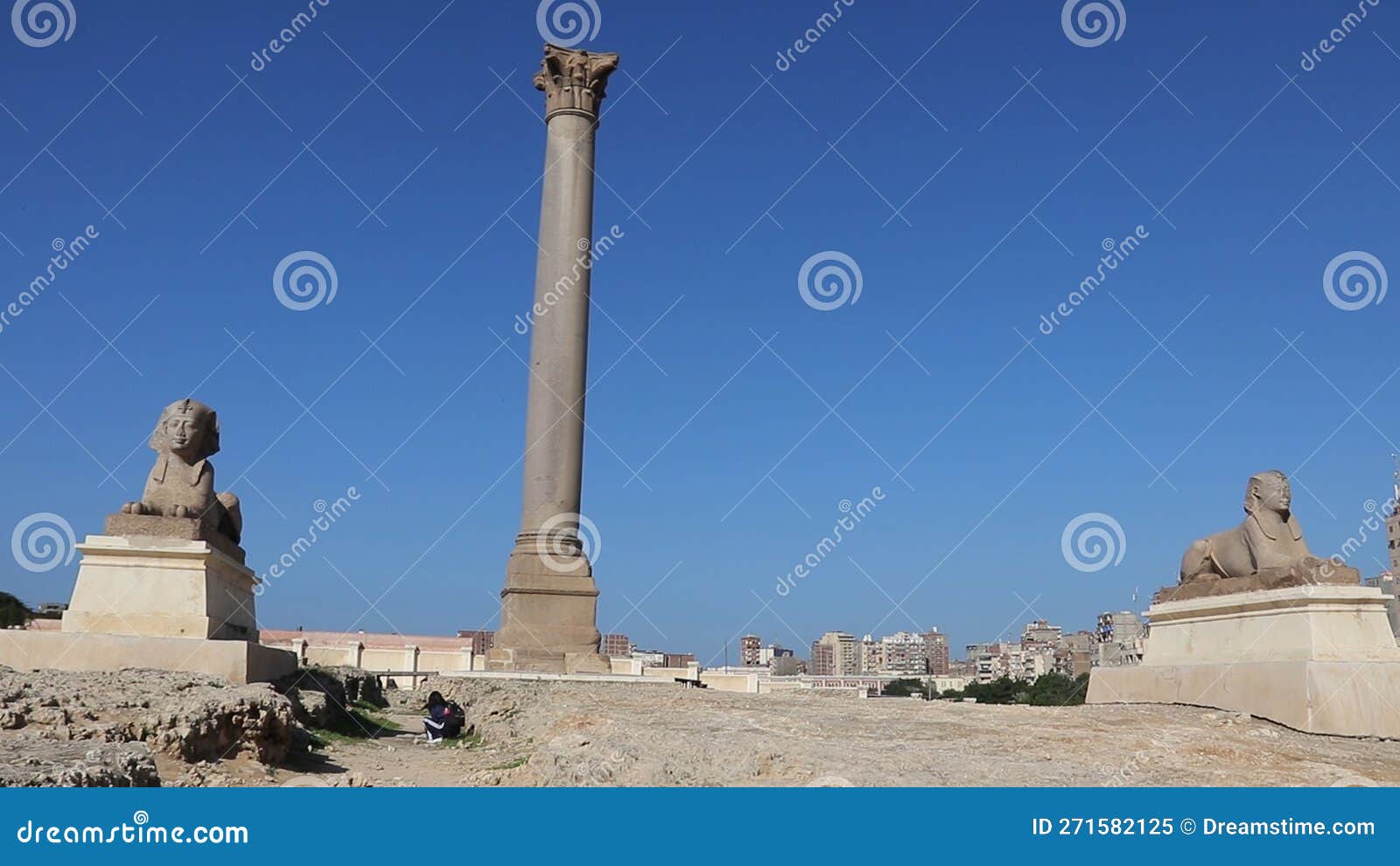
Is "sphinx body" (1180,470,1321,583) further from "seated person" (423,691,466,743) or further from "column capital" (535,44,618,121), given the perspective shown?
"column capital" (535,44,618,121)

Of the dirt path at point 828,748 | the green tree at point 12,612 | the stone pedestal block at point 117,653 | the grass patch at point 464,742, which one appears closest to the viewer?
the dirt path at point 828,748

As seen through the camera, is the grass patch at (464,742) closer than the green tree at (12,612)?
Yes

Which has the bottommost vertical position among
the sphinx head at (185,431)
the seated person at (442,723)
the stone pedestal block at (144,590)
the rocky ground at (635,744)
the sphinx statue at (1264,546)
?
the seated person at (442,723)

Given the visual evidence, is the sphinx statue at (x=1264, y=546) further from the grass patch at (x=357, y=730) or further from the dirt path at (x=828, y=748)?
the grass patch at (x=357, y=730)

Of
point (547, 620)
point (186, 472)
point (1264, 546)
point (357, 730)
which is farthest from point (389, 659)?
point (1264, 546)

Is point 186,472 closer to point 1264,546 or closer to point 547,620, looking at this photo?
point 547,620

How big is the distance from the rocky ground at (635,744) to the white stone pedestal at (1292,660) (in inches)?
17.4

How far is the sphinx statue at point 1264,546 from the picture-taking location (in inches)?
482

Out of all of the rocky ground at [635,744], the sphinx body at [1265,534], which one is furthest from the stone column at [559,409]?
the sphinx body at [1265,534]

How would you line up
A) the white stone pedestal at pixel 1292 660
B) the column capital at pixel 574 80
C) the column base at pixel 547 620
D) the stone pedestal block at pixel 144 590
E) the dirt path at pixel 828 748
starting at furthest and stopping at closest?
1. the column capital at pixel 574 80
2. the column base at pixel 547 620
3. the stone pedestal block at pixel 144 590
4. the white stone pedestal at pixel 1292 660
5. the dirt path at pixel 828 748

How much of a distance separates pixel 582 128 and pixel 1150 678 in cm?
1176

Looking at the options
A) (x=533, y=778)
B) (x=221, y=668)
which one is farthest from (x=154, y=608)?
(x=533, y=778)

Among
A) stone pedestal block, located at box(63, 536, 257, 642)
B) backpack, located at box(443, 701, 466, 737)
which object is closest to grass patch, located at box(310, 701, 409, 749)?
backpack, located at box(443, 701, 466, 737)

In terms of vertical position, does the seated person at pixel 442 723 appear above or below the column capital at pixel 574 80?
below
